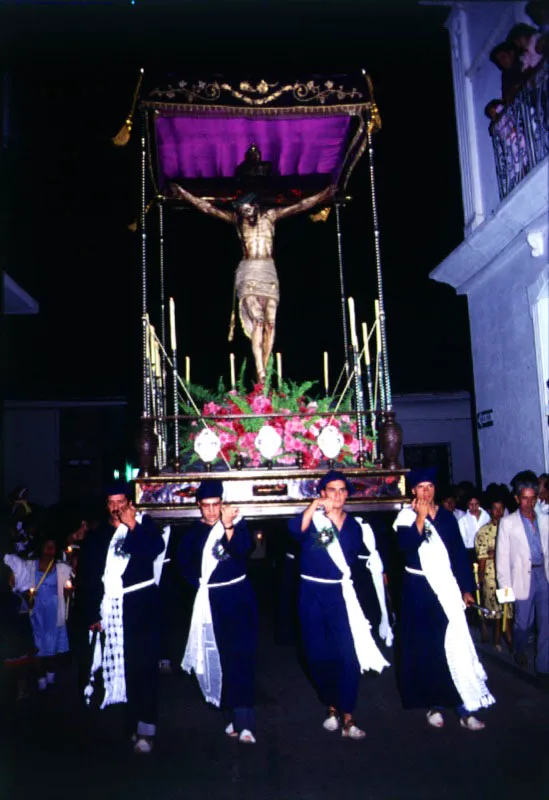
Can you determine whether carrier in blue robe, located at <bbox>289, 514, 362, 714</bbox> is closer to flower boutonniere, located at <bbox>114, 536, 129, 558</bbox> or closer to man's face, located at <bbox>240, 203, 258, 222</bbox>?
flower boutonniere, located at <bbox>114, 536, 129, 558</bbox>

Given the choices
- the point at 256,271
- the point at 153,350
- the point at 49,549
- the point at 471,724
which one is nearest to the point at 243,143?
the point at 256,271

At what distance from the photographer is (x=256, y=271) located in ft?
24.1

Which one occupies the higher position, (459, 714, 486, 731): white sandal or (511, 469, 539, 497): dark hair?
(511, 469, 539, 497): dark hair

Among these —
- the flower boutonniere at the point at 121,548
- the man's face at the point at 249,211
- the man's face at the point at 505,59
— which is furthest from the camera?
the man's face at the point at 505,59

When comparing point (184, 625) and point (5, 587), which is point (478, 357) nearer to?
point (184, 625)

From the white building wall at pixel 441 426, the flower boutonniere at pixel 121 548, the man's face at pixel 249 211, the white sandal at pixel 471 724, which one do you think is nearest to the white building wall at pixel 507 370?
the man's face at pixel 249 211

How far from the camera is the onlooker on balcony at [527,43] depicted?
27.4ft

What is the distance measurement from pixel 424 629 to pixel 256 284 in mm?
4117

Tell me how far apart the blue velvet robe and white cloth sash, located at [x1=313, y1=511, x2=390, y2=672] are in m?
0.27

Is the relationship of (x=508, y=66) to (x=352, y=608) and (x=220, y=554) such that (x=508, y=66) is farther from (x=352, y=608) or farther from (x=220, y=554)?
(x=220, y=554)

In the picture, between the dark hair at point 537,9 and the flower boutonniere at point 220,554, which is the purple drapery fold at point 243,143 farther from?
the flower boutonniere at point 220,554

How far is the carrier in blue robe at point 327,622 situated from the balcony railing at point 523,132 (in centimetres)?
539

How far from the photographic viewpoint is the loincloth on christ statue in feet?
24.1

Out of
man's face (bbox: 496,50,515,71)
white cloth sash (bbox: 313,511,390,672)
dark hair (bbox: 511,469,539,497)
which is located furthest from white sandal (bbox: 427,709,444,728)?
man's face (bbox: 496,50,515,71)
